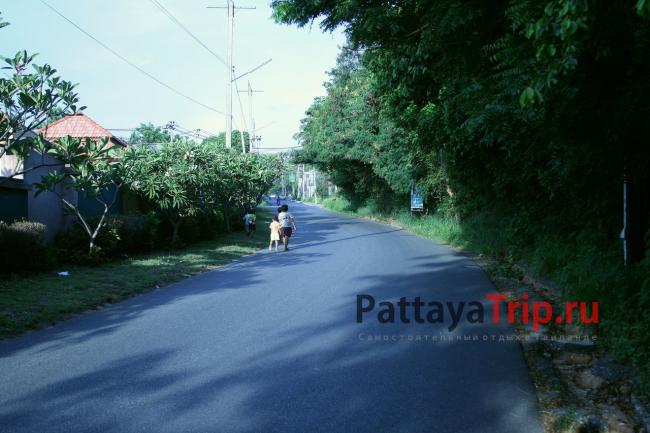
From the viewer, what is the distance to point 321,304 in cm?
945

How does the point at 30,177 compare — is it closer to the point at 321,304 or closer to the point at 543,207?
the point at 321,304

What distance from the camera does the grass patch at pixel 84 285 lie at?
327 inches

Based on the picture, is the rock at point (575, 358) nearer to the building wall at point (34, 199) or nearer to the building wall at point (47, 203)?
the building wall at point (34, 199)

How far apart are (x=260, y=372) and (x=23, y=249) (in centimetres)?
826

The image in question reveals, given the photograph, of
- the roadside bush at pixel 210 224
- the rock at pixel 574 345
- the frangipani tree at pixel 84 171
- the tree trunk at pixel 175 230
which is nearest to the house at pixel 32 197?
the frangipani tree at pixel 84 171

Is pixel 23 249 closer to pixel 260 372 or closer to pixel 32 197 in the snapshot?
pixel 32 197

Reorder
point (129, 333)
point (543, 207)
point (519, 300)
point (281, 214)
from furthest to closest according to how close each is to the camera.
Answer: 1. point (281, 214)
2. point (543, 207)
3. point (519, 300)
4. point (129, 333)

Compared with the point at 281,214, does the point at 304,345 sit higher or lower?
lower

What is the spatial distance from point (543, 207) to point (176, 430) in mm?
11458

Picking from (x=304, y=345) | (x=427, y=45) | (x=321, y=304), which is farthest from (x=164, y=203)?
(x=304, y=345)

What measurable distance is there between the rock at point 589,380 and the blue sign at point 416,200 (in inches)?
943

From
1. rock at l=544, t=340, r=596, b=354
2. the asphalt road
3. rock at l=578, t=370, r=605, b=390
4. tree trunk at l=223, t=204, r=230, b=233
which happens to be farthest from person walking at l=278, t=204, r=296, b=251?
rock at l=578, t=370, r=605, b=390

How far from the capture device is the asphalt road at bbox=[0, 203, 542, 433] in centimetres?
459

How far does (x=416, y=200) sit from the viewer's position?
30.2 m
